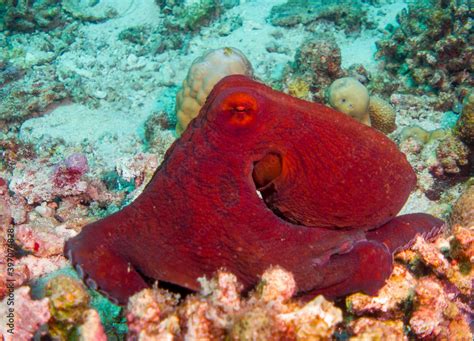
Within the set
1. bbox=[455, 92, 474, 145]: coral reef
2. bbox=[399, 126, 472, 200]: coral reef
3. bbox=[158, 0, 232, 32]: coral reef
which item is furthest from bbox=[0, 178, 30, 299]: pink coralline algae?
bbox=[158, 0, 232, 32]: coral reef

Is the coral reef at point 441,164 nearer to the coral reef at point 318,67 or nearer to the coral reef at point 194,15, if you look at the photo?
the coral reef at point 318,67

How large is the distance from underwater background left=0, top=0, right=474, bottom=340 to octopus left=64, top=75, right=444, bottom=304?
8.6 inches

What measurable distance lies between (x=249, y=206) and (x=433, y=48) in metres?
7.74

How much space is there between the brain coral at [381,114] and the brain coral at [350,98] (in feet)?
1.03

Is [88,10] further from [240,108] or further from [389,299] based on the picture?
[389,299]

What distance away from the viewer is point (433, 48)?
8719mm

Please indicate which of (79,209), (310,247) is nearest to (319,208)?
(310,247)

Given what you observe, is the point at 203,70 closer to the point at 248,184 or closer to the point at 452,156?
the point at 452,156

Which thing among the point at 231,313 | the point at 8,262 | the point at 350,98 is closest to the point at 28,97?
the point at 8,262

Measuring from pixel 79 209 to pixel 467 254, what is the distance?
5.06 metres

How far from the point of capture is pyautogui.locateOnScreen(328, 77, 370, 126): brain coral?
6977mm

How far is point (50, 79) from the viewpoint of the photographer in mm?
10570

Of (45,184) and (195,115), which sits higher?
(195,115)

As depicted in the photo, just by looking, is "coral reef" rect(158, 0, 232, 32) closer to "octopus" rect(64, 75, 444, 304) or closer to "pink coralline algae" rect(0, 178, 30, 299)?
"pink coralline algae" rect(0, 178, 30, 299)
